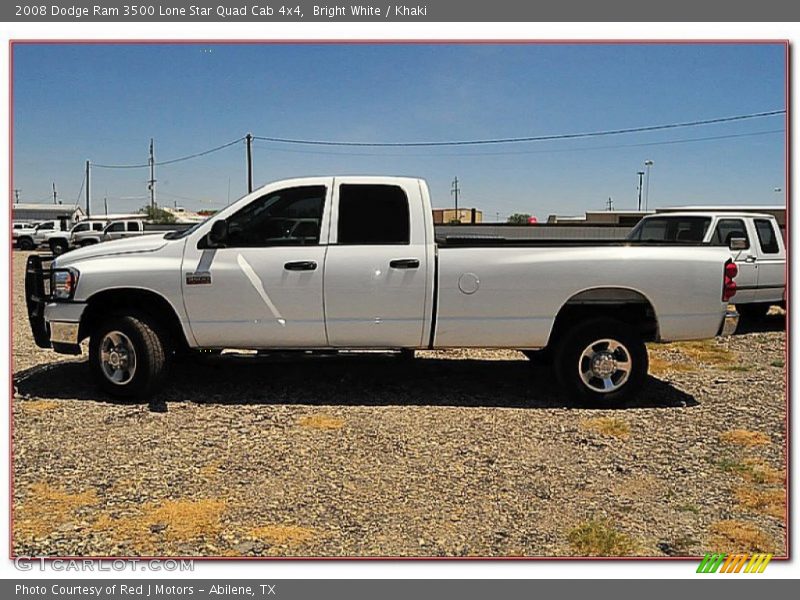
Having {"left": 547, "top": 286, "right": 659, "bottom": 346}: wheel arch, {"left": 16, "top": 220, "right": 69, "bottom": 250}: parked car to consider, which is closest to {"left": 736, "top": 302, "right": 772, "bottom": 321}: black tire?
{"left": 547, "top": 286, "right": 659, "bottom": 346}: wheel arch

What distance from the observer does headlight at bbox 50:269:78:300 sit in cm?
637

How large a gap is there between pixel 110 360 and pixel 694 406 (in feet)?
17.2

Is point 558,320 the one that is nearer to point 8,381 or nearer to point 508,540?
point 508,540

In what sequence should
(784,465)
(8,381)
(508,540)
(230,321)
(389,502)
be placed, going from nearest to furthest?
(508,540), (389,502), (8,381), (784,465), (230,321)

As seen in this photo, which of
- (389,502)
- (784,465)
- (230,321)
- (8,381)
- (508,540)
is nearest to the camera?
(508,540)

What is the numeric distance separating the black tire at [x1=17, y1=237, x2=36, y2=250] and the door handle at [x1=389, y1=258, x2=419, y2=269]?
1519 inches

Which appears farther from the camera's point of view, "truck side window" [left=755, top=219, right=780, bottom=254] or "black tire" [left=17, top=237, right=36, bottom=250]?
"black tire" [left=17, top=237, right=36, bottom=250]

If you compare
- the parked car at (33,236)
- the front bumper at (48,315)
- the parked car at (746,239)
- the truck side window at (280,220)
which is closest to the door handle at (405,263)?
the truck side window at (280,220)

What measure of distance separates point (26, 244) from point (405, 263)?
3910 cm

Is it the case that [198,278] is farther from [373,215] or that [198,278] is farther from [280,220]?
[373,215]

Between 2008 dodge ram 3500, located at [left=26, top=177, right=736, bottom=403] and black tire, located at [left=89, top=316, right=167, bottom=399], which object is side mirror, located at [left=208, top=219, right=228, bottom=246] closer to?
2008 dodge ram 3500, located at [left=26, top=177, right=736, bottom=403]

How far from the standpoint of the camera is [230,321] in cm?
629

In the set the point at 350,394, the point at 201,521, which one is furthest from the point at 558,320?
the point at 201,521

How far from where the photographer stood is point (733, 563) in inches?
153
